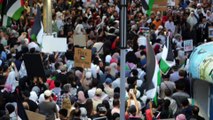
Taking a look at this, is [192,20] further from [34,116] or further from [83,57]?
[34,116]

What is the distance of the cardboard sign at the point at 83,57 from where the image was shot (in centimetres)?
1372

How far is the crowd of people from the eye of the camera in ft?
35.2

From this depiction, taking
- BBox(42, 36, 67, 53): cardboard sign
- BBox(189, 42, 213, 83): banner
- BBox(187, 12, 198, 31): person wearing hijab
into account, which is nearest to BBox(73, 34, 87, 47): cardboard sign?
BBox(42, 36, 67, 53): cardboard sign

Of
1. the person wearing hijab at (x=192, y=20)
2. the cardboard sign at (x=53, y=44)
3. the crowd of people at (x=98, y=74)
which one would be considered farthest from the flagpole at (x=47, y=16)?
the person wearing hijab at (x=192, y=20)

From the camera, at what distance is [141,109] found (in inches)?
444

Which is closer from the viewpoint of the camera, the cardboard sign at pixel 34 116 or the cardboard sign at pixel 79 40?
the cardboard sign at pixel 34 116

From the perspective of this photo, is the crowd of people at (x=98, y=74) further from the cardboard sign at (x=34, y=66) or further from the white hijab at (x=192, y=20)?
the cardboard sign at (x=34, y=66)

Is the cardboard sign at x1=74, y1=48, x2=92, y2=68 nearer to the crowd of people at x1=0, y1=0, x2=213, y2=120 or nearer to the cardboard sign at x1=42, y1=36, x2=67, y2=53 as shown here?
the crowd of people at x1=0, y1=0, x2=213, y2=120

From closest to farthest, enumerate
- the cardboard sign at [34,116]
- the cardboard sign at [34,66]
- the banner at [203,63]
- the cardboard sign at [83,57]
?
the cardboard sign at [34,116] < the banner at [203,63] < the cardboard sign at [34,66] < the cardboard sign at [83,57]

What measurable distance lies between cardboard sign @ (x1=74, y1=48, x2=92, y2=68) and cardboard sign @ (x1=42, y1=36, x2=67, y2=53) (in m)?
1.15

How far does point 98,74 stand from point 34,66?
2086 millimetres

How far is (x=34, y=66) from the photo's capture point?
12.7 meters

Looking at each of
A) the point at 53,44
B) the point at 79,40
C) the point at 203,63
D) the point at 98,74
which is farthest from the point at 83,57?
the point at 203,63

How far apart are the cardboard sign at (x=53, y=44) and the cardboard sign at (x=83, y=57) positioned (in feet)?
3.76
